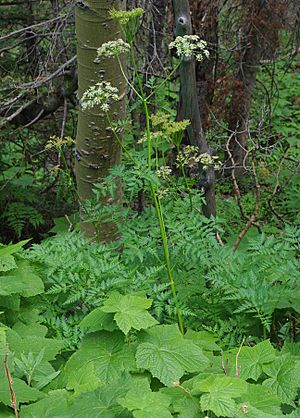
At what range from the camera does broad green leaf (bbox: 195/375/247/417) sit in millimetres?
1470

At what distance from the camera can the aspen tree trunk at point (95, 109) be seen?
3.17 metres

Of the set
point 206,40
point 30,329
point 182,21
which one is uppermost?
point 182,21

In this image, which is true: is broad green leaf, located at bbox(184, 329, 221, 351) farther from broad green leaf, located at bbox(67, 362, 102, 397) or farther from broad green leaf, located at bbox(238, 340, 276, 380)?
broad green leaf, located at bbox(67, 362, 102, 397)

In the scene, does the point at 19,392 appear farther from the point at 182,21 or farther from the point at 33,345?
the point at 182,21

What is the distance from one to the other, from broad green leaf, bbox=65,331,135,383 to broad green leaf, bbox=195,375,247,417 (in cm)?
34

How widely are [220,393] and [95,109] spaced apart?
216 cm

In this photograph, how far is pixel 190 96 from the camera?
3.04m

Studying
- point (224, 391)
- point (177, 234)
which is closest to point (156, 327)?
point (224, 391)

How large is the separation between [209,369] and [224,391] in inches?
14.5

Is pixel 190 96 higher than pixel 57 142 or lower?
higher

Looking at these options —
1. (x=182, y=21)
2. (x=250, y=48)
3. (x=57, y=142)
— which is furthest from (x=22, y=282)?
(x=250, y=48)

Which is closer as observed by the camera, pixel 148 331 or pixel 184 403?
pixel 184 403

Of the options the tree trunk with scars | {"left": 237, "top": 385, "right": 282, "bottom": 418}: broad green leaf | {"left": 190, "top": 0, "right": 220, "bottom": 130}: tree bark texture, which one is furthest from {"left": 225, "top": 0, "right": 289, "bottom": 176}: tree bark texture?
{"left": 237, "top": 385, "right": 282, "bottom": 418}: broad green leaf

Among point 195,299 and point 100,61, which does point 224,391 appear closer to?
point 195,299
